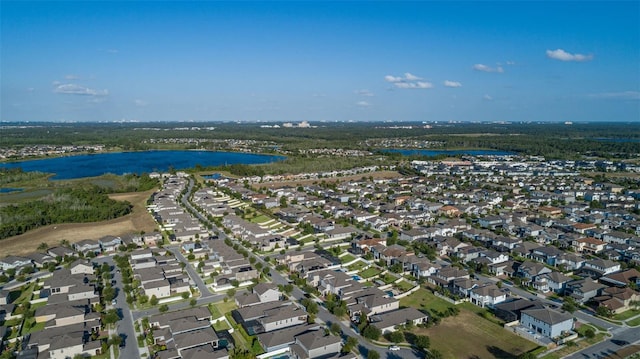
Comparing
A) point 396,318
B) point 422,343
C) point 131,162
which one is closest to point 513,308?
point 396,318

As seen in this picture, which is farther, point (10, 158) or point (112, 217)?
point (10, 158)

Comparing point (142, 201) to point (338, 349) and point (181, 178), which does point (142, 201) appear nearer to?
point (181, 178)

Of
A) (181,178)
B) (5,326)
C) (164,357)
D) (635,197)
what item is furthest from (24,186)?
(635,197)

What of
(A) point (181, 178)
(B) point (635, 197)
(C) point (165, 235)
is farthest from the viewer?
(A) point (181, 178)

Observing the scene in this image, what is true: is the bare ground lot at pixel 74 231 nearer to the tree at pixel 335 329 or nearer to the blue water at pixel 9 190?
the tree at pixel 335 329

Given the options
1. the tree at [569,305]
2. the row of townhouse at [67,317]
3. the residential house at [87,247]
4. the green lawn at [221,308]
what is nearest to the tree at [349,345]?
the green lawn at [221,308]

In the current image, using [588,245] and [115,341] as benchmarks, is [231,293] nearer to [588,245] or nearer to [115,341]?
[115,341]

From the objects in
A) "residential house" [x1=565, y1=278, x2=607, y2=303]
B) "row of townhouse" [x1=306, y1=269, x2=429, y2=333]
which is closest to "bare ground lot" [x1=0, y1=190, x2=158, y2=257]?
"row of townhouse" [x1=306, y1=269, x2=429, y2=333]
